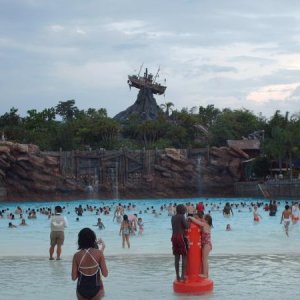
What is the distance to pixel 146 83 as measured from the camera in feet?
369

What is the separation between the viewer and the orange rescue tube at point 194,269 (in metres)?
11.2

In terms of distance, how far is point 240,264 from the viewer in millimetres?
15039

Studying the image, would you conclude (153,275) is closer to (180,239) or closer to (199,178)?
(180,239)

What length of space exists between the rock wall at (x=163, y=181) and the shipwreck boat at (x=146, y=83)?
30.2 meters

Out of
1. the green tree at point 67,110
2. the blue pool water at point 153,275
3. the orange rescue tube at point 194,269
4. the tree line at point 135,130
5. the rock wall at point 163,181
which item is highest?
the green tree at point 67,110

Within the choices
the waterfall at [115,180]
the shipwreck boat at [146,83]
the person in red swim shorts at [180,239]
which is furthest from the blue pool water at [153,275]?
the shipwreck boat at [146,83]

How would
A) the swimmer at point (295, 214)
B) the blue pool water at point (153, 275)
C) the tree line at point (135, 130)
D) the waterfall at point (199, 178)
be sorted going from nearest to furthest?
the blue pool water at point (153, 275) → the swimmer at point (295, 214) → the waterfall at point (199, 178) → the tree line at point (135, 130)

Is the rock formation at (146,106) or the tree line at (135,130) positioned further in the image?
the rock formation at (146,106)

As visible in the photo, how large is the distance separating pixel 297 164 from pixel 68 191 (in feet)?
101

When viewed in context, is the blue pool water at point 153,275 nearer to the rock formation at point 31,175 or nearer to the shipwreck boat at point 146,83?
the rock formation at point 31,175

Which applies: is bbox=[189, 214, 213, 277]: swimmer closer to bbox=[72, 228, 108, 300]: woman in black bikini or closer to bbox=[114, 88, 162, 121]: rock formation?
bbox=[72, 228, 108, 300]: woman in black bikini

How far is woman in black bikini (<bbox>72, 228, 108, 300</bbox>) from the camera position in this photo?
23.6ft

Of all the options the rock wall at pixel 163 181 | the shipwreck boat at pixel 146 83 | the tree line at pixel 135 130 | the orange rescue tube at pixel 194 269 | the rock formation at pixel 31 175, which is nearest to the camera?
the orange rescue tube at pixel 194 269

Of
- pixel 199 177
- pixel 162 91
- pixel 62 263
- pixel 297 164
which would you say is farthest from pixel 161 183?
pixel 62 263
